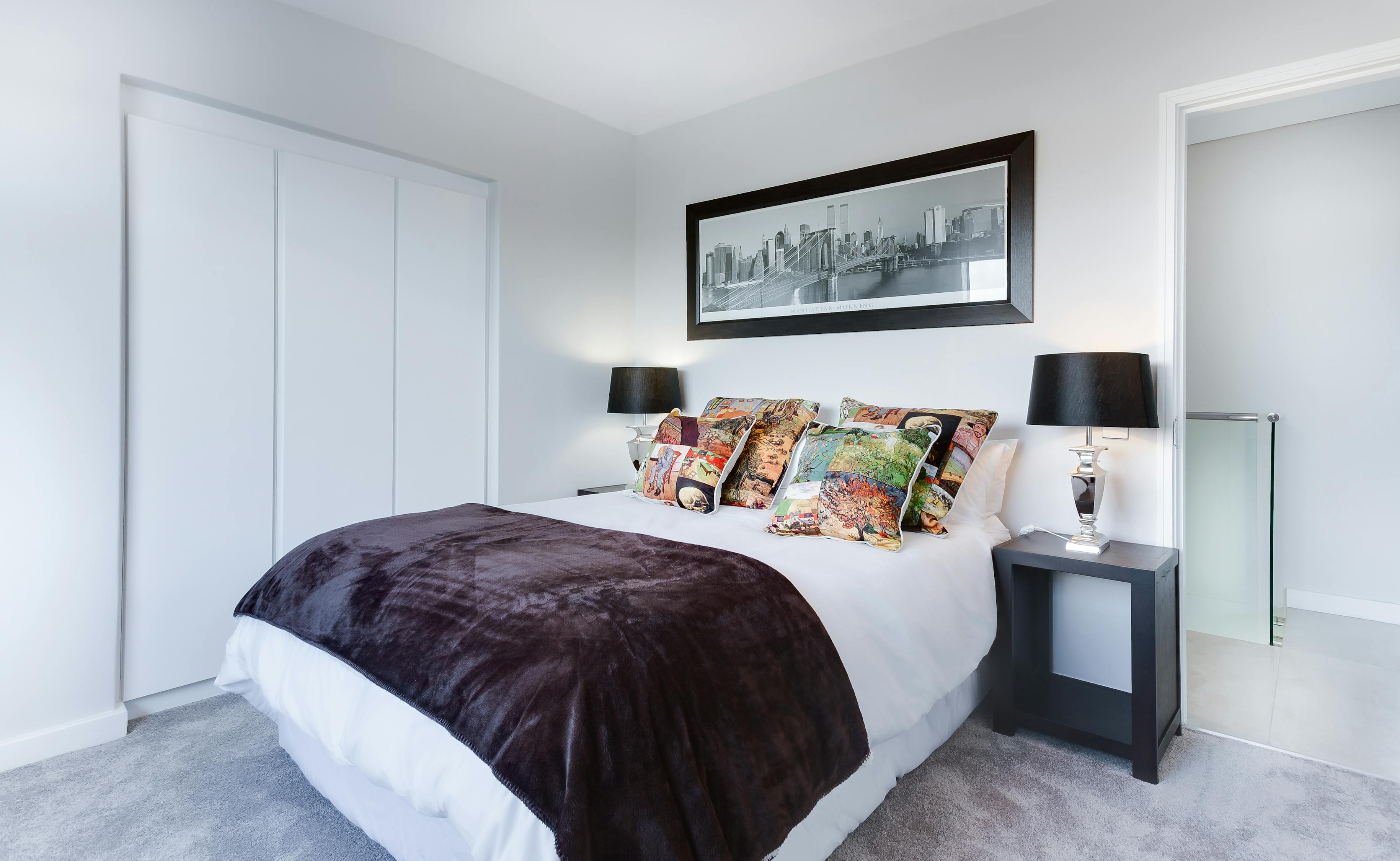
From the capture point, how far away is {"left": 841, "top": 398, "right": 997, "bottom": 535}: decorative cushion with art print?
229 centimetres

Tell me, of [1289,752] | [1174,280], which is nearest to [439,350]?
[1174,280]

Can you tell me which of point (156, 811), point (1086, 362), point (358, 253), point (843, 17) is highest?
point (843, 17)

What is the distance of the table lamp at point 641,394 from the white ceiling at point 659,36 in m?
1.46

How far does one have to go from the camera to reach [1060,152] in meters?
2.56

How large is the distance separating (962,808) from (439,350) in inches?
110

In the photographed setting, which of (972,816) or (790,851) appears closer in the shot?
(790,851)

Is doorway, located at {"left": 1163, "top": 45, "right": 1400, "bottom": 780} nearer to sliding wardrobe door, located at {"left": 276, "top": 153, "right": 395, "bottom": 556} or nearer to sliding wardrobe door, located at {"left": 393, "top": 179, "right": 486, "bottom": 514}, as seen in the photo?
sliding wardrobe door, located at {"left": 393, "top": 179, "right": 486, "bottom": 514}

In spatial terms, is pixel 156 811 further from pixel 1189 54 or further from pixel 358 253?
pixel 1189 54

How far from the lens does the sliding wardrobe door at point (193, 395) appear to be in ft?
7.84

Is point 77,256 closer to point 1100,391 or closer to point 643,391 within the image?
point 643,391

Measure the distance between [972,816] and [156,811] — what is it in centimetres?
224

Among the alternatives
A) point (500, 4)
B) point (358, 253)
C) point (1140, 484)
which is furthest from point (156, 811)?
point (1140, 484)

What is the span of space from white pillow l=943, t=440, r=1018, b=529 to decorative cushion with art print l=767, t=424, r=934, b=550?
32 cm

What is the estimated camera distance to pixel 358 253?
2932 mm
